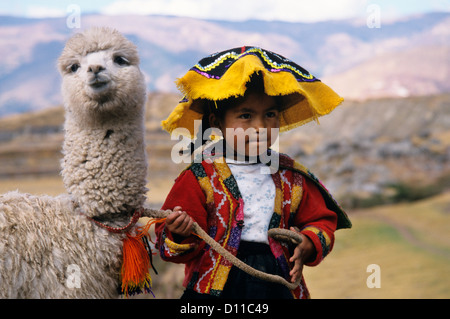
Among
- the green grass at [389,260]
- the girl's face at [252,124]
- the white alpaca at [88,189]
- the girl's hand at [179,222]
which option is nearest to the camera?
the girl's hand at [179,222]

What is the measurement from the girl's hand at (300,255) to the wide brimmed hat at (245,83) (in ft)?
2.07

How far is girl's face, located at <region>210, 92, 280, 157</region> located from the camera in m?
2.41

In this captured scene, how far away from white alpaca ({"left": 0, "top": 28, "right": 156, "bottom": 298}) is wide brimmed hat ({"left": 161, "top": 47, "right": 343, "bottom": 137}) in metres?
0.25

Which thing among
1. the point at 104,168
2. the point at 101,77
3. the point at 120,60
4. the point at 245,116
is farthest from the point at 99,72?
the point at 245,116

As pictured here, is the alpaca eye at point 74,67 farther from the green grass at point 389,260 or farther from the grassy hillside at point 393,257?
the grassy hillside at point 393,257

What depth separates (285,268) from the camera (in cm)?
239

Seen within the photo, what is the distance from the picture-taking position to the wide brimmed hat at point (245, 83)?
7.52 feet

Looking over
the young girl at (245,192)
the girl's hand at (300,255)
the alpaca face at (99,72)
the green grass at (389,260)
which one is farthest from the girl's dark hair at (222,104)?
the green grass at (389,260)

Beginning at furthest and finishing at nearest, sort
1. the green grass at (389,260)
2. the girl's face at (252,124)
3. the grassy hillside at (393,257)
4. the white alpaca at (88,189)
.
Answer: the grassy hillside at (393,257)
the green grass at (389,260)
the girl's face at (252,124)
the white alpaca at (88,189)

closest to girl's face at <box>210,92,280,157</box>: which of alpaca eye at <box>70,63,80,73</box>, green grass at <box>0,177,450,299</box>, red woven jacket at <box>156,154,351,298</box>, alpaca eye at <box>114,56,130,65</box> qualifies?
red woven jacket at <box>156,154,351,298</box>

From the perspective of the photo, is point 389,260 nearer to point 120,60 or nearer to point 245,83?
point 245,83

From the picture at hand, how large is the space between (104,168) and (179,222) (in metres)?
0.50

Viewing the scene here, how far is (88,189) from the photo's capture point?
95.6 inches

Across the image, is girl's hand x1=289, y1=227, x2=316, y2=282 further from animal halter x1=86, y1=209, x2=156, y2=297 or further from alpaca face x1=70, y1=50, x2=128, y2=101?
alpaca face x1=70, y1=50, x2=128, y2=101
